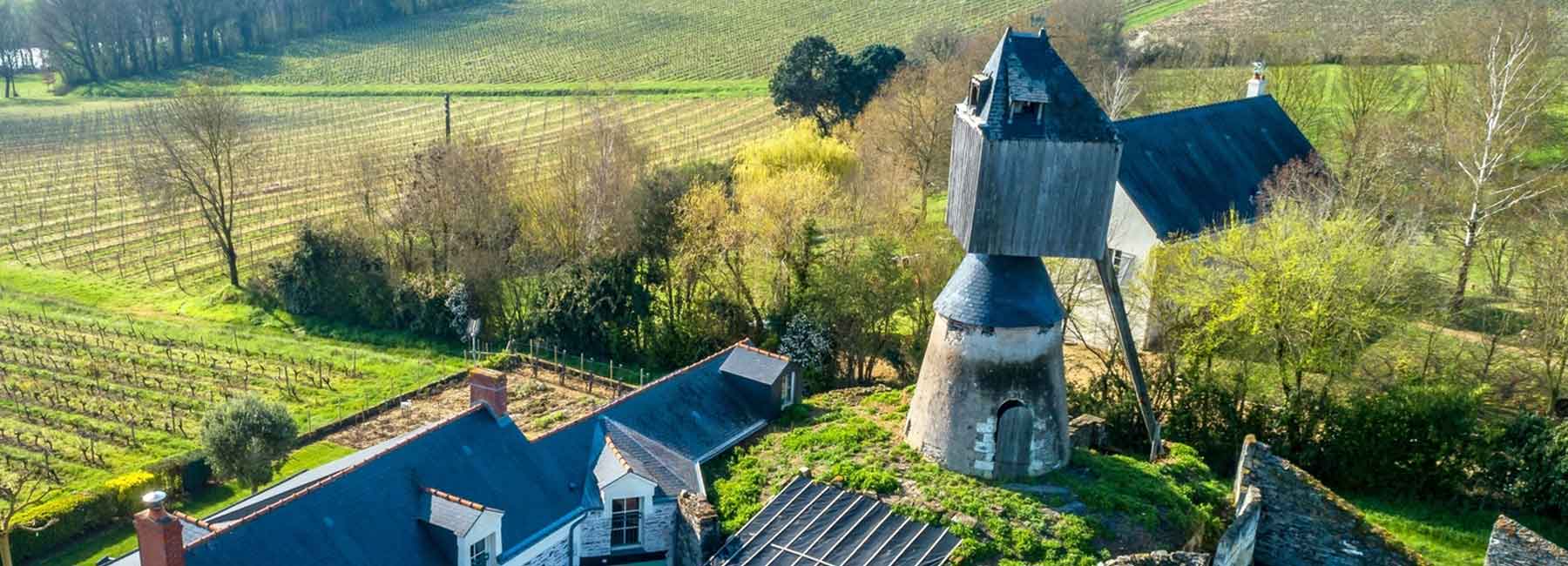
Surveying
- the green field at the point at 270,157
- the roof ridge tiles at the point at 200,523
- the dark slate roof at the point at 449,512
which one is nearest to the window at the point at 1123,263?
the green field at the point at 270,157

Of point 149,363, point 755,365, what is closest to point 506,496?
point 755,365

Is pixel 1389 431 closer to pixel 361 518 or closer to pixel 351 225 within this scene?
pixel 361 518

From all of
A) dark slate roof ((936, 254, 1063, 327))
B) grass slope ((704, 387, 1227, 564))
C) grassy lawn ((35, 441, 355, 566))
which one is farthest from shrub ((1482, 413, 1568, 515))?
grassy lawn ((35, 441, 355, 566))

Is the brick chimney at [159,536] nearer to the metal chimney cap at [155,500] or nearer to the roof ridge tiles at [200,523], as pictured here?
the metal chimney cap at [155,500]

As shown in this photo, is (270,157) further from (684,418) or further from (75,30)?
(684,418)

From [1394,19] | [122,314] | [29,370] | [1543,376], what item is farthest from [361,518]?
[1394,19]

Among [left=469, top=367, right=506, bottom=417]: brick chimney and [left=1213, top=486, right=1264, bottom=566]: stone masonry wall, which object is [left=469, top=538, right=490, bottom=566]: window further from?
[left=1213, top=486, right=1264, bottom=566]: stone masonry wall

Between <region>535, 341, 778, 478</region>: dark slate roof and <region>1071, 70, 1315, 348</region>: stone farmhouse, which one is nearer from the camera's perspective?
<region>535, 341, 778, 478</region>: dark slate roof
